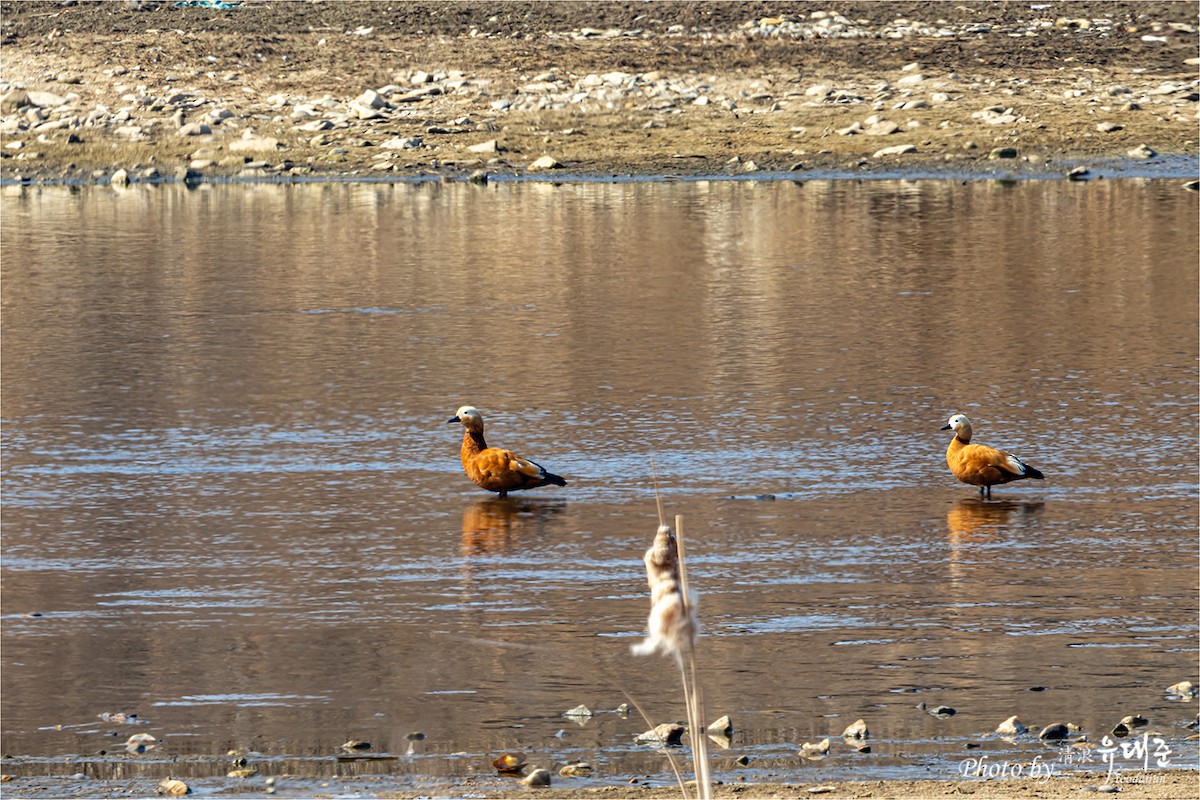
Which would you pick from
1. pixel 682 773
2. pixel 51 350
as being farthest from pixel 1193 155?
pixel 682 773

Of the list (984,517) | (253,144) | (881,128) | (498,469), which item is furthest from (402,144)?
(984,517)

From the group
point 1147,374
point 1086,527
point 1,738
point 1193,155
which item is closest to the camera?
point 1,738

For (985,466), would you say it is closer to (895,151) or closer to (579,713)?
(579,713)

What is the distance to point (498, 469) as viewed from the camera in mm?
10977

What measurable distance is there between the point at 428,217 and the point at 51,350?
9.03 metres

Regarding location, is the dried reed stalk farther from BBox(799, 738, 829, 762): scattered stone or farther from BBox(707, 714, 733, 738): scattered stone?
BBox(707, 714, 733, 738): scattered stone

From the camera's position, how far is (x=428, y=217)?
2442 cm

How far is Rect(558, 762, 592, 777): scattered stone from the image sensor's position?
21.6 ft

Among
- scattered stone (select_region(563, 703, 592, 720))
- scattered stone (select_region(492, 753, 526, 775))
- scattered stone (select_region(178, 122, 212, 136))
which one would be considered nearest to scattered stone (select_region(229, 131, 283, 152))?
scattered stone (select_region(178, 122, 212, 136))

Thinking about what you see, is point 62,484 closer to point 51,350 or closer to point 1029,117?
point 51,350

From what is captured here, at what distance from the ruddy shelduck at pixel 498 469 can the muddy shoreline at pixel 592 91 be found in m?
17.3

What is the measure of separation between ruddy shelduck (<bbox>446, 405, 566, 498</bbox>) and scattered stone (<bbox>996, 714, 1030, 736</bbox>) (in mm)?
4428

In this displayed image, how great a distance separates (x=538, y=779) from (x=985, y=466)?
4938mm

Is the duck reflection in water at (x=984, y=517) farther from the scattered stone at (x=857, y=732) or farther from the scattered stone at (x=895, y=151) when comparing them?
the scattered stone at (x=895, y=151)
